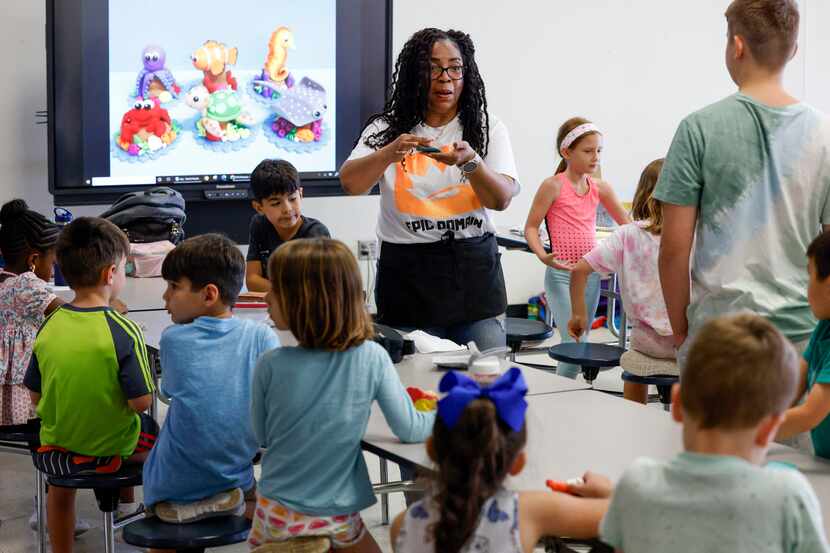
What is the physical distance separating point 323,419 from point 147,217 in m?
2.77

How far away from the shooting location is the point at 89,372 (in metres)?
2.81

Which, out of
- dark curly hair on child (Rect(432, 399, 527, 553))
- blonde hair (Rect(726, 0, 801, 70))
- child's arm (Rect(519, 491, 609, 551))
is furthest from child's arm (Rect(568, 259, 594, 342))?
dark curly hair on child (Rect(432, 399, 527, 553))

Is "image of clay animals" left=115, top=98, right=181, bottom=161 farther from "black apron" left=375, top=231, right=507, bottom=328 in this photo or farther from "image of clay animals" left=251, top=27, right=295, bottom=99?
"black apron" left=375, top=231, right=507, bottom=328

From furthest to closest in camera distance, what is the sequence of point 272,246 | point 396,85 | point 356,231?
point 356,231 < point 272,246 < point 396,85

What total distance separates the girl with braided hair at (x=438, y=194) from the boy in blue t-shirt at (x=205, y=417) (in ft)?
2.22

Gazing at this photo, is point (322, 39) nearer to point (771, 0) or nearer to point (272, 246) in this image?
point (272, 246)

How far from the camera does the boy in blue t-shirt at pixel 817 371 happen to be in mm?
2012

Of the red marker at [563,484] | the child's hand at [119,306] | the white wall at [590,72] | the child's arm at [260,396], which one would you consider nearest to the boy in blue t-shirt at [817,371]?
the red marker at [563,484]

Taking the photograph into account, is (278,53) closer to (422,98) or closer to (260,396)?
(422,98)

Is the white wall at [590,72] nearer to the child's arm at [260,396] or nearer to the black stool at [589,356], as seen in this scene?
the black stool at [589,356]

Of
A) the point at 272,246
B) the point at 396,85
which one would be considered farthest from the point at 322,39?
the point at 396,85

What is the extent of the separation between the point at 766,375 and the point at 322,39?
16.2 ft

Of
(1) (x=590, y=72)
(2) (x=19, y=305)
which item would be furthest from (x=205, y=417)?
(1) (x=590, y=72)

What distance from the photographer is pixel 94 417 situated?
9.32ft
